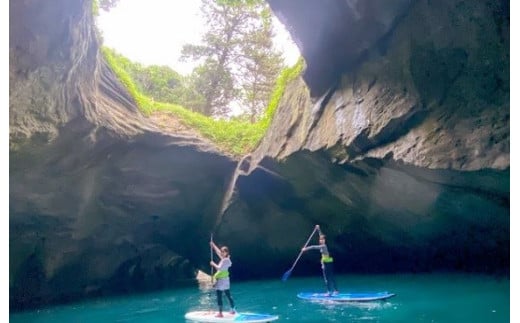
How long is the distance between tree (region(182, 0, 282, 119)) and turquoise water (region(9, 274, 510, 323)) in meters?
9.28

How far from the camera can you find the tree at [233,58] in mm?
20719

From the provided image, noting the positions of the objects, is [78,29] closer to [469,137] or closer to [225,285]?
[225,285]

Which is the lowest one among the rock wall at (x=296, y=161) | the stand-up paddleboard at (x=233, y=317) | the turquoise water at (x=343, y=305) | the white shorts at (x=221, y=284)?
the turquoise water at (x=343, y=305)

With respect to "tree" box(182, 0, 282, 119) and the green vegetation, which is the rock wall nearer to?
the green vegetation

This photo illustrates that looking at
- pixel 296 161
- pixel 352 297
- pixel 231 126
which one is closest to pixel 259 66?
pixel 231 126

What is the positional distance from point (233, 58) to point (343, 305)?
46.4 feet

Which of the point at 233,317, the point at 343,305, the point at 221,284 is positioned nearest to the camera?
the point at 233,317

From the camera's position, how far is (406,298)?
31.3ft

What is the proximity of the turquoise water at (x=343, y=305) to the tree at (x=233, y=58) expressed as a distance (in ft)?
30.5

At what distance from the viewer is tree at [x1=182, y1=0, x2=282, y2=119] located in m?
20.7

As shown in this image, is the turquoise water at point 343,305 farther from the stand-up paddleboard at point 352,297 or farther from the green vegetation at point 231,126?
the green vegetation at point 231,126

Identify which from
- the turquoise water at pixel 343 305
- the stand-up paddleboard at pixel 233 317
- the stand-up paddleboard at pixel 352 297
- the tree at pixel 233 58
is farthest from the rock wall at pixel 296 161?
the tree at pixel 233 58

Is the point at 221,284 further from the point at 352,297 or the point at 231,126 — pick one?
the point at 231,126

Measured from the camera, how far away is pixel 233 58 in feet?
69.4
